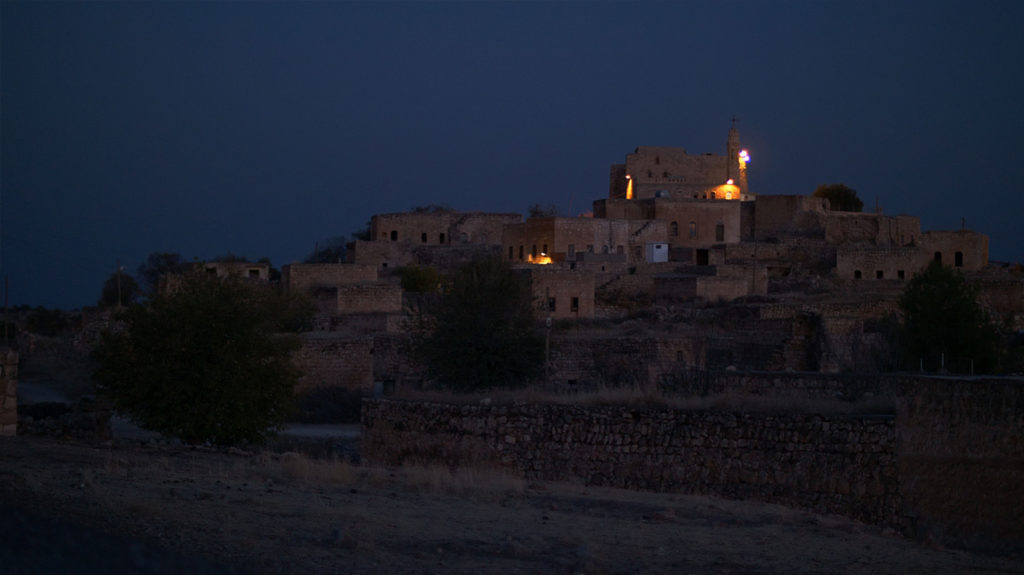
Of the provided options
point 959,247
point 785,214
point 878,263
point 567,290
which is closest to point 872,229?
point 785,214

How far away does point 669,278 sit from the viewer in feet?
144

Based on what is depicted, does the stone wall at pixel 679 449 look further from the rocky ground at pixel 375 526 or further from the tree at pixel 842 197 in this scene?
the tree at pixel 842 197

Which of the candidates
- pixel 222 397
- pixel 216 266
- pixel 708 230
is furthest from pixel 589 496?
pixel 708 230

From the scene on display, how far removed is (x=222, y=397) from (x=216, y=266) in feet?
100

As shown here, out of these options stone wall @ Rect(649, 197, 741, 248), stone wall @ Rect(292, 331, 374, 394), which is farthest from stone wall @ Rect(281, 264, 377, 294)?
stone wall @ Rect(649, 197, 741, 248)

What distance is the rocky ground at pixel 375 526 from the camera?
6.79m

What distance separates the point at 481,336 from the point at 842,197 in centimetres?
6342

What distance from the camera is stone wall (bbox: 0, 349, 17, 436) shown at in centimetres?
1323

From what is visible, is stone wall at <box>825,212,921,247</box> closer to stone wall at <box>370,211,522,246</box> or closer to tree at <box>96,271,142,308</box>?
stone wall at <box>370,211,522,246</box>

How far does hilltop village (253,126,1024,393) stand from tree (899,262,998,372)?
2.81 feet

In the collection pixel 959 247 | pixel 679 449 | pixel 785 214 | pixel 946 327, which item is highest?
pixel 785 214

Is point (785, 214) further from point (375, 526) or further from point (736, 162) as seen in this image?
point (375, 526)

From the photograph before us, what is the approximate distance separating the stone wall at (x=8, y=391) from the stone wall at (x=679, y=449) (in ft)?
15.7

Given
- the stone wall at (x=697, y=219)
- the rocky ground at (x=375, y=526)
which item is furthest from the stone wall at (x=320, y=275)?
the rocky ground at (x=375, y=526)
